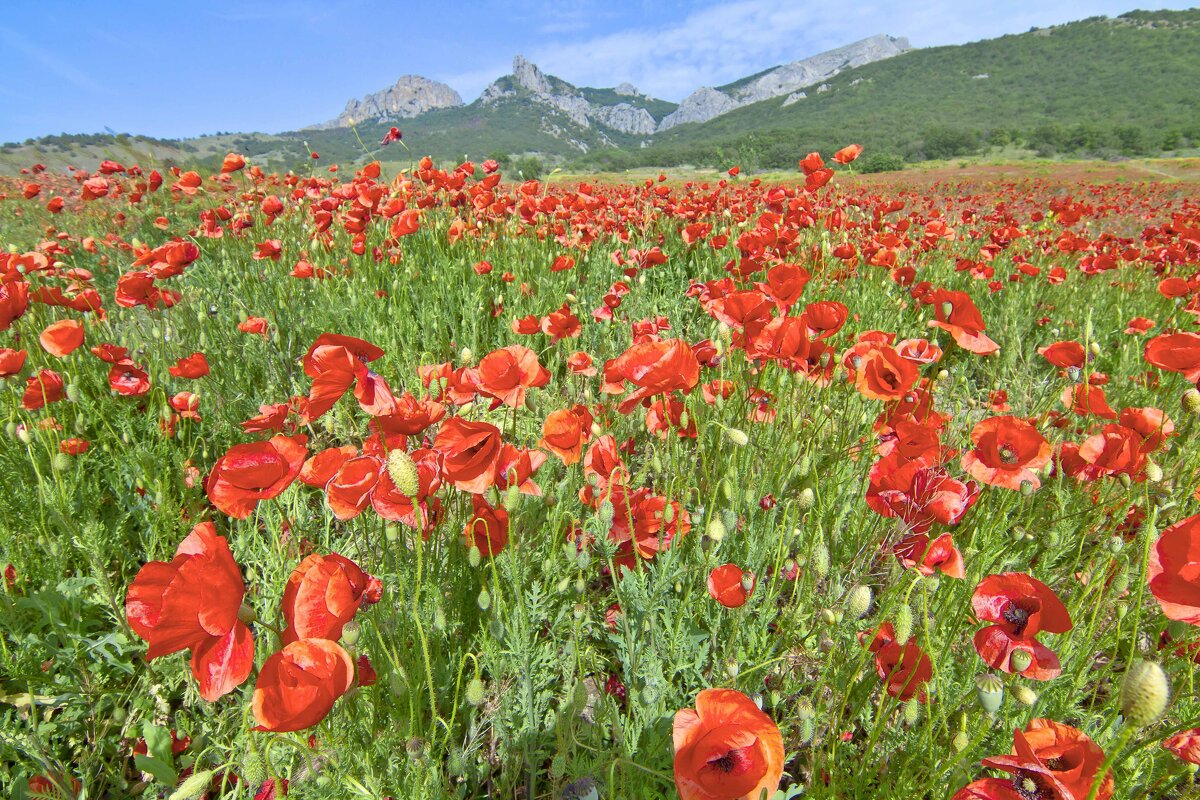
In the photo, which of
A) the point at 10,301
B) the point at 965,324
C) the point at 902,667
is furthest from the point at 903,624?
the point at 10,301

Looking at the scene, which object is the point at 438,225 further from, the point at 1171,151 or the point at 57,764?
the point at 1171,151

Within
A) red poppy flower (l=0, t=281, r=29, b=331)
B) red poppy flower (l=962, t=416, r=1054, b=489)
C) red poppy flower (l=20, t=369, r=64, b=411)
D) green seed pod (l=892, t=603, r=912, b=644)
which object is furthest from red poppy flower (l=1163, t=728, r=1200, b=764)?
red poppy flower (l=0, t=281, r=29, b=331)

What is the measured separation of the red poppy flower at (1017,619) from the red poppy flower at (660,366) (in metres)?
0.79

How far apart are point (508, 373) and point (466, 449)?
323 mm

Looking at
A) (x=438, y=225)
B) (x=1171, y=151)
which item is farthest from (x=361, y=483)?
(x=1171, y=151)

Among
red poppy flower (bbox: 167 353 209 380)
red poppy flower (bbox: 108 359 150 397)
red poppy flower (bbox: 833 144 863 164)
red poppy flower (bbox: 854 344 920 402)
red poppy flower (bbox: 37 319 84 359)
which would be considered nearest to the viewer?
red poppy flower (bbox: 854 344 920 402)

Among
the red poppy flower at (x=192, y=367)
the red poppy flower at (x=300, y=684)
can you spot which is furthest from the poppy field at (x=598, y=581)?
the red poppy flower at (x=192, y=367)

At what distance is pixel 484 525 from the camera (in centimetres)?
147

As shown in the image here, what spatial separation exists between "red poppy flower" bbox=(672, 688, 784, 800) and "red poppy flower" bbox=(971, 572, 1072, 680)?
2.04 feet

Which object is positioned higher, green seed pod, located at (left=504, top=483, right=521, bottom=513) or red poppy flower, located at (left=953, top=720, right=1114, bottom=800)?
green seed pod, located at (left=504, top=483, right=521, bottom=513)

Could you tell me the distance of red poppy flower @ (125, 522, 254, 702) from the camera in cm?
86

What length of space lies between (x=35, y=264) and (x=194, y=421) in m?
1.15

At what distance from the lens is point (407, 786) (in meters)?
1.20

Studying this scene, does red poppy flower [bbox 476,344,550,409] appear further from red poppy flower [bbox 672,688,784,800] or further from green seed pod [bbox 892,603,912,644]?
green seed pod [bbox 892,603,912,644]
